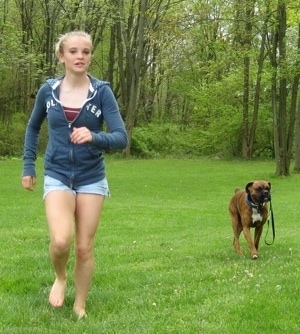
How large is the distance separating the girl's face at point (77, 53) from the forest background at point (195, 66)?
21.3m

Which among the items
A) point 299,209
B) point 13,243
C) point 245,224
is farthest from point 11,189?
point 245,224

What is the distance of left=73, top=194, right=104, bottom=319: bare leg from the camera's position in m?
5.38

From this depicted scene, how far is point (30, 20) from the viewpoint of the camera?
5075 centimetres

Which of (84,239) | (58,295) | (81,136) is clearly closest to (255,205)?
(58,295)

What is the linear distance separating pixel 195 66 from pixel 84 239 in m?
43.2

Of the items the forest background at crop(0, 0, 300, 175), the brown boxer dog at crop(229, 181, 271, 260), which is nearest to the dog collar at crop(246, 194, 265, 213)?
the brown boxer dog at crop(229, 181, 271, 260)

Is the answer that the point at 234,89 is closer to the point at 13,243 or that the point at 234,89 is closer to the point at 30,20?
the point at 30,20

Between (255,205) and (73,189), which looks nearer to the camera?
(73,189)

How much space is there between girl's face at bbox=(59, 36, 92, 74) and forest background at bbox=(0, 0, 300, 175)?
21265mm

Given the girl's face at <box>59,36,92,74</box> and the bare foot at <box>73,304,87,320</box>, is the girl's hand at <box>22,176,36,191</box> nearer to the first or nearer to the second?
the girl's face at <box>59,36,92,74</box>

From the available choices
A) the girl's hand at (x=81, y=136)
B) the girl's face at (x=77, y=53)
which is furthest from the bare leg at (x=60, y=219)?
the girl's face at (x=77, y=53)

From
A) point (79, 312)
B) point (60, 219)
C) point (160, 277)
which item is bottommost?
point (160, 277)

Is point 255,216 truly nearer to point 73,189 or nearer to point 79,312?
point 79,312

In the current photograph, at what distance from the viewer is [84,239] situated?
17.8ft
